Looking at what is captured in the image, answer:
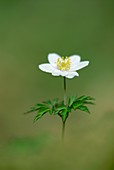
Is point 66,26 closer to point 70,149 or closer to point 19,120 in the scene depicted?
point 19,120

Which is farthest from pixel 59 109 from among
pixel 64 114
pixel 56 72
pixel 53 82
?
pixel 53 82

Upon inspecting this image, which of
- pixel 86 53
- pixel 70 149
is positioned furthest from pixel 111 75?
pixel 70 149

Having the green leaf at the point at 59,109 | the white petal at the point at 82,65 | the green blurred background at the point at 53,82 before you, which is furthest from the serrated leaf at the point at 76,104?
the white petal at the point at 82,65

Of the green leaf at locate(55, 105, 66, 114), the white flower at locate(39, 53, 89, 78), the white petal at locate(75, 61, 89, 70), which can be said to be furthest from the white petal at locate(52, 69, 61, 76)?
the green leaf at locate(55, 105, 66, 114)

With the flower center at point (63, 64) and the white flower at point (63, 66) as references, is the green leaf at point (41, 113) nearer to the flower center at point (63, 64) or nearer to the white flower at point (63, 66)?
the white flower at point (63, 66)

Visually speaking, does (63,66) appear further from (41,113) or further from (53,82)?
(53,82)
